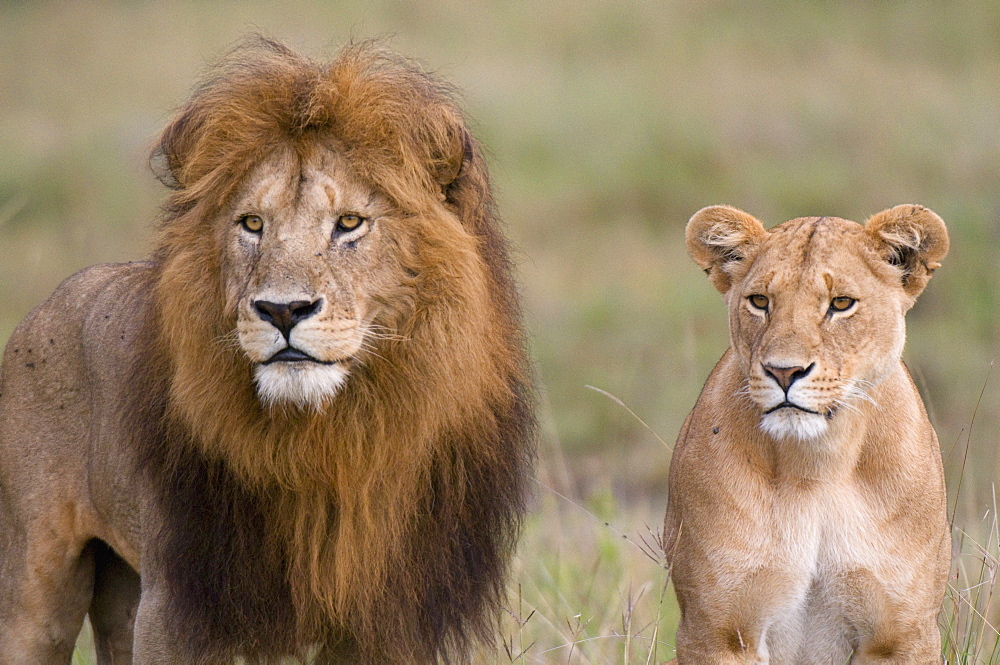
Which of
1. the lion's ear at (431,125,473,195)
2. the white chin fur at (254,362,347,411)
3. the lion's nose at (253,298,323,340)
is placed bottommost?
the white chin fur at (254,362,347,411)

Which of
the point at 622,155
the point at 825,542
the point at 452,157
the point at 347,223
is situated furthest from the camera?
the point at 622,155

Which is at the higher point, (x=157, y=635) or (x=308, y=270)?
(x=308, y=270)

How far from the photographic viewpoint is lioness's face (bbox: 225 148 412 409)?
3.12m

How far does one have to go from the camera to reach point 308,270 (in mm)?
3170

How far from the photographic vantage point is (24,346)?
423cm

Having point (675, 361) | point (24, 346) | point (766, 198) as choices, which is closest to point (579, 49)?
point (766, 198)

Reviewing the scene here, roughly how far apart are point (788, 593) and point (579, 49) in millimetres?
14428

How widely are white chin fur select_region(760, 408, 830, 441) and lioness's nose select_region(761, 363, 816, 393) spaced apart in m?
0.05

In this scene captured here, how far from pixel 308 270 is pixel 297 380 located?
0.78ft

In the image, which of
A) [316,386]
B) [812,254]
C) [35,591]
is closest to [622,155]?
[35,591]

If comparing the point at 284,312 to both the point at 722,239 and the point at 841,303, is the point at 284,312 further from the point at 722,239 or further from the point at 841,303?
the point at 841,303

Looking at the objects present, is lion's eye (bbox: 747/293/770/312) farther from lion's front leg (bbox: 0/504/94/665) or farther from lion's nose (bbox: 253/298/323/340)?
lion's front leg (bbox: 0/504/94/665)

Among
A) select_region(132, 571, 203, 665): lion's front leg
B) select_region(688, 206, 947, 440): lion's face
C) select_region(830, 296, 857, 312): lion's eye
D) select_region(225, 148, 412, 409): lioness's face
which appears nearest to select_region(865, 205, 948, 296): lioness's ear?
select_region(688, 206, 947, 440): lion's face

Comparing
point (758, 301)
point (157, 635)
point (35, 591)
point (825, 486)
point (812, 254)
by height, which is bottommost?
point (35, 591)
